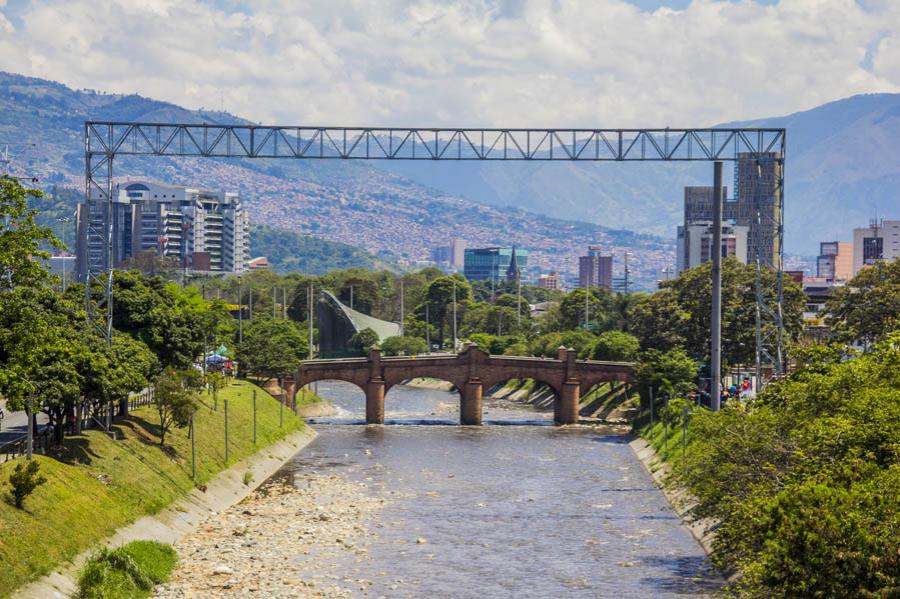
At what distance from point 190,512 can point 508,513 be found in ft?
65.6

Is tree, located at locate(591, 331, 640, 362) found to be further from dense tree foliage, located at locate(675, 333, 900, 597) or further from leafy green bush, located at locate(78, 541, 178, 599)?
leafy green bush, located at locate(78, 541, 178, 599)

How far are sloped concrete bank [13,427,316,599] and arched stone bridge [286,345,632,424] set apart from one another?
80.4ft

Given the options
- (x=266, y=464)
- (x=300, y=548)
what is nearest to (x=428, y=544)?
(x=300, y=548)

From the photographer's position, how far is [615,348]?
146m

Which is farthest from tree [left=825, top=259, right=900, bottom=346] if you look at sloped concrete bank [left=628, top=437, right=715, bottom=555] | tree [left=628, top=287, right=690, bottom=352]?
sloped concrete bank [left=628, top=437, right=715, bottom=555]

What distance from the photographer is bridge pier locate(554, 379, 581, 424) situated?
138 meters

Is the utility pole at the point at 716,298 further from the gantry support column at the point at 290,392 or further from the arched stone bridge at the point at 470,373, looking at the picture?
the gantry support column at the point at 290,392

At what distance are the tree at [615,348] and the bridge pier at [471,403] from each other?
54.0ft

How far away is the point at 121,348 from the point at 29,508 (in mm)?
22085

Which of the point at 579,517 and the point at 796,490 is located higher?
the point at 796,490

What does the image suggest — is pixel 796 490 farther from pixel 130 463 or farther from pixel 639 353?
pixel 639 353

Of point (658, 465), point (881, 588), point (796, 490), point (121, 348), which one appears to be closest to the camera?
point (881, 588)

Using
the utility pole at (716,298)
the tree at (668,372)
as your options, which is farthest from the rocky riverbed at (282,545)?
the tree at (668,372)

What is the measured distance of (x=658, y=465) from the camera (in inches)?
3971
